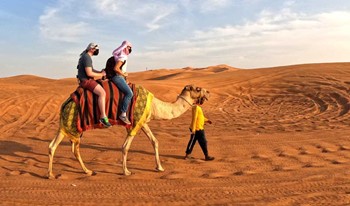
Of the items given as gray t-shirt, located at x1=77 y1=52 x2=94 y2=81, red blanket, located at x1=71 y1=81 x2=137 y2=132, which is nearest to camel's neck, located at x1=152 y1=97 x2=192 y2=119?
red blanket, located at x1=71 y1=81 x2=137 y2=132

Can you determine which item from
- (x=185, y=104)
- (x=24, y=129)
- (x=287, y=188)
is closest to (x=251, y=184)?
(x=287, y=188)

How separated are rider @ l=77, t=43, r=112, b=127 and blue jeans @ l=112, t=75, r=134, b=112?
0.33m

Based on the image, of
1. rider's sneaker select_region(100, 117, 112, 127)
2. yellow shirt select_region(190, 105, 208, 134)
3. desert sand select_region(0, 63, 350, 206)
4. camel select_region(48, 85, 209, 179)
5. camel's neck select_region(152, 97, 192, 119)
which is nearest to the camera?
desert sand select_region(0, 63, 350, 206)

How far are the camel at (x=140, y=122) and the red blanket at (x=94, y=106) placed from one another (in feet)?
0.46

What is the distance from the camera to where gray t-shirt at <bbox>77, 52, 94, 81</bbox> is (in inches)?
294

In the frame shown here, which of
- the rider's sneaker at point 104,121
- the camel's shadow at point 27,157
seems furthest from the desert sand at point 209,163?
the rider's sneaker at point 104,121

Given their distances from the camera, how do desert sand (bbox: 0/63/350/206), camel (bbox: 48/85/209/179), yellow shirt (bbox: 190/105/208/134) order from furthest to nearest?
yellow shirt (bbox: 190/105/208/134) → camel (bbox: 48/85/209/179) → desert sand (bbox: 0/63/350/206)

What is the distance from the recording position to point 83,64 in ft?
24.6

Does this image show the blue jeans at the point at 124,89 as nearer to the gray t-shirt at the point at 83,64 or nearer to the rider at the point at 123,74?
the rider at the point at 123,74

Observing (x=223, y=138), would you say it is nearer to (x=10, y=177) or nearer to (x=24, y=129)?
(x=10, y=177)

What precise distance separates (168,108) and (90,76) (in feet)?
5.83

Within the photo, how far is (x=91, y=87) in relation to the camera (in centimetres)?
732

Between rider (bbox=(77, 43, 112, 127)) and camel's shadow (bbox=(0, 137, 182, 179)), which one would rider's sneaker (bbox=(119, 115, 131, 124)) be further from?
camel's shadow (bbox=(0, 137, 182, 179))

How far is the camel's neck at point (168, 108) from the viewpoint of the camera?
8.00 m
